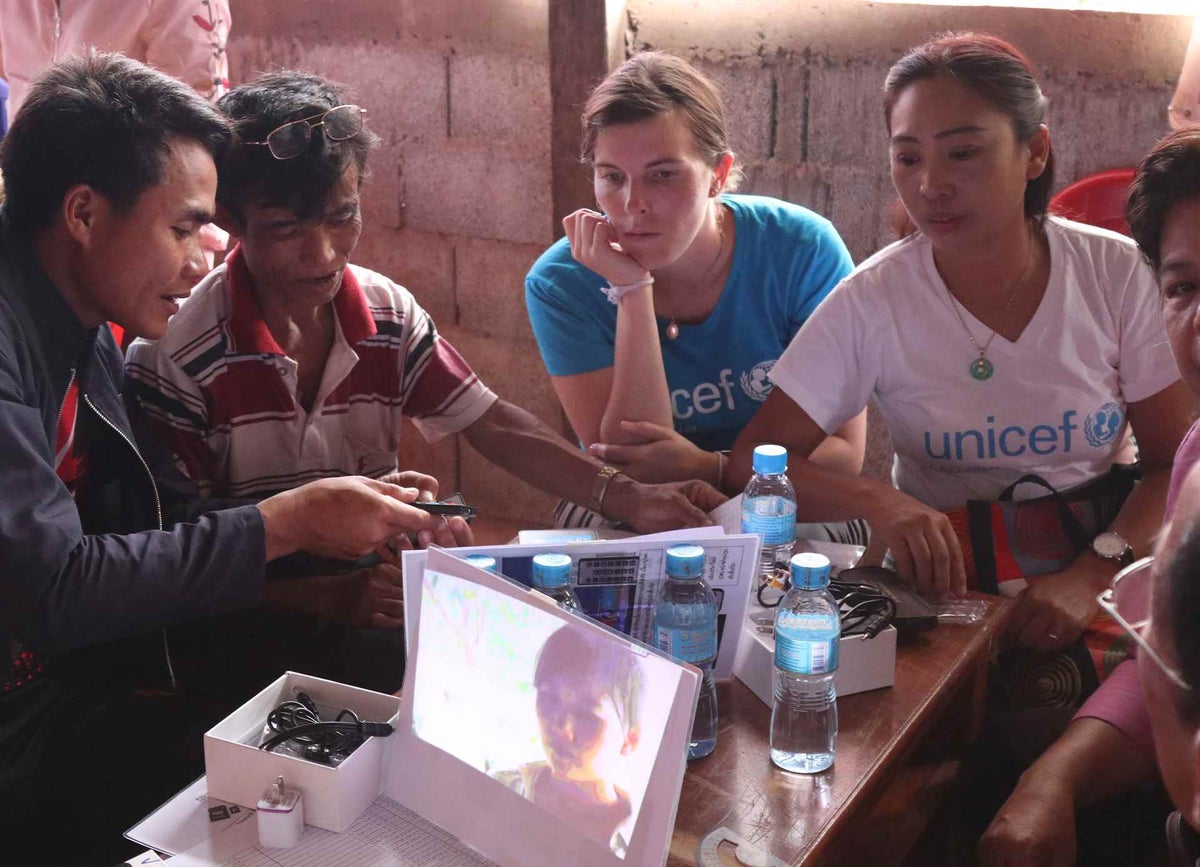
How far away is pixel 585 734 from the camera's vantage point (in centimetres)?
112

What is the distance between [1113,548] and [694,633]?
3.00ft

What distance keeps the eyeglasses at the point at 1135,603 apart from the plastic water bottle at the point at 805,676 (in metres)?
0.41

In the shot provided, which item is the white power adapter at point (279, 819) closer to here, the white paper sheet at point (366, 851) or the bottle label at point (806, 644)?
the white paper sheet at point (366, 851)

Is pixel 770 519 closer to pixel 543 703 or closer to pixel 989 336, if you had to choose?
pixel 989 336

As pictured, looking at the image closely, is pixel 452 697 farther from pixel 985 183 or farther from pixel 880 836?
pixel 985 183

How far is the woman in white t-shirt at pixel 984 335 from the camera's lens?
6.50 ft

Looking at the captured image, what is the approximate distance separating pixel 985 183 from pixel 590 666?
127 cm

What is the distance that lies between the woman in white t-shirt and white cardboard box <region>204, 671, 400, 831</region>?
96cm

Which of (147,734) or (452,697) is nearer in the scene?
(452,697)

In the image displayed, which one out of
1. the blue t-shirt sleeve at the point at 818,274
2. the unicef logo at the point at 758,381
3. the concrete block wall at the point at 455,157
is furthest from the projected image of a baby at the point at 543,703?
the concrete block wall at the point at 455,157

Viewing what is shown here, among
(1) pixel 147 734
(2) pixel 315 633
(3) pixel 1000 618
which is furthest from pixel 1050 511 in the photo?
(1) pixel 147 734

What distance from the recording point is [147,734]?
5.56 ft

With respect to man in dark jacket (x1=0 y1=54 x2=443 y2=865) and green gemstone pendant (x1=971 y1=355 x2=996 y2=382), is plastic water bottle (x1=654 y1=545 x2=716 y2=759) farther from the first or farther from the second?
green gemstone pendant (x1=971 y1=355 x2=996 y2=382)

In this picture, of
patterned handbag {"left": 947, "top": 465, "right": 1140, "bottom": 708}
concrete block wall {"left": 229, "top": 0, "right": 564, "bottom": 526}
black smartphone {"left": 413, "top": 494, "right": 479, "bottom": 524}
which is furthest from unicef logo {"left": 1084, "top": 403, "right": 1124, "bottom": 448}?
concrete block wall {"left": 229, "top": 0, "right": 564, "bottom": 526}
